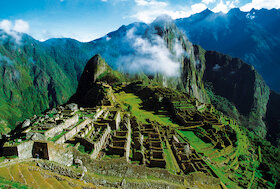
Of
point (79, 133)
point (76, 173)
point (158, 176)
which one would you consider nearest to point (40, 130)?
point (79, 133)

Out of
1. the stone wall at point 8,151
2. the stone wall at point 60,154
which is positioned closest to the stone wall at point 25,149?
the stone wall at point 8,151

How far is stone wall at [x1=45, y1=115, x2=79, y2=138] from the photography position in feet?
69.5

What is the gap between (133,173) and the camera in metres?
19.7

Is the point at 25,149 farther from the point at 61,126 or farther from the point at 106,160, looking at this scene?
the point at 106,160

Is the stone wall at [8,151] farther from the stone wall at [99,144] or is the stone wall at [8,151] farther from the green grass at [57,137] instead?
the stone wall at [99,144]

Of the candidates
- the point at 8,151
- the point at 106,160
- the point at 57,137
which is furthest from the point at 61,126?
the point at 106,160

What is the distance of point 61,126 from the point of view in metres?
23.5

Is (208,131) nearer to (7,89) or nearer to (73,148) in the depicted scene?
(73,148)

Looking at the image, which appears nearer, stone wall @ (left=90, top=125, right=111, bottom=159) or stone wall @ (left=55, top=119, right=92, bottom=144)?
stone wall @ (left=90, top=125, right=111, bottom=159)

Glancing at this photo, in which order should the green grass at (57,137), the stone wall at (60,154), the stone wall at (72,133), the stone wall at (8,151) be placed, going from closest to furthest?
A: the stone wall at (8,151), the stone wall at (60,154), the green grass at (57,137), the stone wall at (72,133)

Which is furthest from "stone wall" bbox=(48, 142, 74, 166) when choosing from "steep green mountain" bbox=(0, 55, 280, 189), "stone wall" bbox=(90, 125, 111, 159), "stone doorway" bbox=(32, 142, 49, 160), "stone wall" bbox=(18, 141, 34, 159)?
"stone wall" bbox=(90, 125, 111, 159)

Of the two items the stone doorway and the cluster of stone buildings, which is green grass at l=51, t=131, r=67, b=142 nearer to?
the cluster of stone buildings

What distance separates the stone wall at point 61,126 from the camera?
69.5 feet

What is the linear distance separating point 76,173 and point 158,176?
10046 mm
